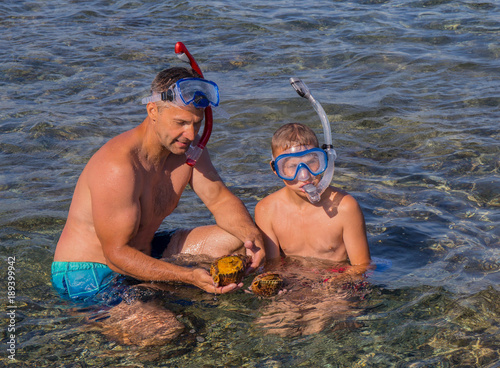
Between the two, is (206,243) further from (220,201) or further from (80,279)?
(80,279)

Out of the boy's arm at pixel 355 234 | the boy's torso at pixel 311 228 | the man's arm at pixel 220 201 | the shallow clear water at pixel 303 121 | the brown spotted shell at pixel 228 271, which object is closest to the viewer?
the shallow clear water at pixel 303 121

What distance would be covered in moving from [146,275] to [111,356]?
632 mm

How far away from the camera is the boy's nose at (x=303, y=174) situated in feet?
13.9

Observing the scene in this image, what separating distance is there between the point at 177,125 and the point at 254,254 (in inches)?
44.2

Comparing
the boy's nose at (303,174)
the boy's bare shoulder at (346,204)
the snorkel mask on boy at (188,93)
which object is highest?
the snorkel mask on boy at (188,93)

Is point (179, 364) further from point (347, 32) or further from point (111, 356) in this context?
point (347, 32)

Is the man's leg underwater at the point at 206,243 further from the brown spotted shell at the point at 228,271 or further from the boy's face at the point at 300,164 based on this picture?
the boy's face at the point at 300,164

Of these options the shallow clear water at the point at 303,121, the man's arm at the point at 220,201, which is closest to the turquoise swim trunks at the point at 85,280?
the shallow clear water at the point at 303,121

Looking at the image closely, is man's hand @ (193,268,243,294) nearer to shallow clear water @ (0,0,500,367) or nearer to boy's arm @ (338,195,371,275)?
shallow clear water @ (0,0,500,367)

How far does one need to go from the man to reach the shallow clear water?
31cm

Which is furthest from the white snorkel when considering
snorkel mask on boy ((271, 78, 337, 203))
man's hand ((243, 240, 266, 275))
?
man's hand ((243, 240, 266, 275))

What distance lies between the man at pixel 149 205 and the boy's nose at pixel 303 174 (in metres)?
0.64

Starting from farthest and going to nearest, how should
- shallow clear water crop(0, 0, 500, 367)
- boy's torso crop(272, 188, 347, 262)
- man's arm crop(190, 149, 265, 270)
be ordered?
man's arm crop(190, 149, 265, 270) < boy's torso crop(272, 188, 347, 262) < shallow clear water crop(0, 0, 500, 367)

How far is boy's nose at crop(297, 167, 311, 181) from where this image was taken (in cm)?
423
